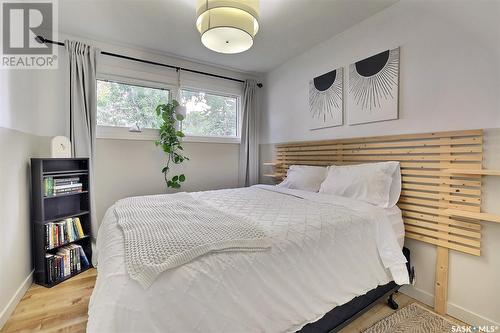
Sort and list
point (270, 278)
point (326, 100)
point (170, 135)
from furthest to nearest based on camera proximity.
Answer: point (170, 135) < point (326, 100) < point (270, 278)

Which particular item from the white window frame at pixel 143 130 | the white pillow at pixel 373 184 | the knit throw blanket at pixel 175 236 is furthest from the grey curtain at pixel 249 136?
the knit throw blanket at pixel 175 236

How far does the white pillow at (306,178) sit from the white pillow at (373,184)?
0.34 m

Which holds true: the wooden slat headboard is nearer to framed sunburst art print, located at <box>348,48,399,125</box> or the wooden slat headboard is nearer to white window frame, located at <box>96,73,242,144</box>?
framed sunburst art print, located at <box>348,48,399,125</box>

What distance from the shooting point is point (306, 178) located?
2670 mm

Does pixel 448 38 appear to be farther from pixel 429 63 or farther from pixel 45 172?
pixel 45 172

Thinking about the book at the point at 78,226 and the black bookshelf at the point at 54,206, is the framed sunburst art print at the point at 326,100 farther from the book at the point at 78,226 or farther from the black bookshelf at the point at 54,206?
the book at the point at 78,226

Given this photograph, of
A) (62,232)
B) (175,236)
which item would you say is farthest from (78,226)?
(175,236)

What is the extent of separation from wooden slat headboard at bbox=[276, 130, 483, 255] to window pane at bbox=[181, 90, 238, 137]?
216 cm

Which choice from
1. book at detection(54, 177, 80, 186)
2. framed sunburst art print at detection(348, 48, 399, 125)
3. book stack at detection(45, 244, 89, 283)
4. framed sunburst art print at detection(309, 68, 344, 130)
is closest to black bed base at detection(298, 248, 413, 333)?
framed sunburst art print at detection(348, 48, 399, 125)

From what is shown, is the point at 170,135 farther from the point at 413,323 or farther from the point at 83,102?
the point at 413,323

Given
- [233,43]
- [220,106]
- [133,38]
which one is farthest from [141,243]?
[220,106]

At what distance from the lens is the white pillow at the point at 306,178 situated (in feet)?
8.50

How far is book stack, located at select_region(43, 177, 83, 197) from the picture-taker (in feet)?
7.06

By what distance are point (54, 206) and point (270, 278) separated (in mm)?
2428
